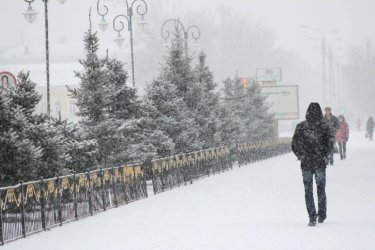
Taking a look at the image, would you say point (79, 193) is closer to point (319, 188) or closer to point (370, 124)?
point (319, 188)

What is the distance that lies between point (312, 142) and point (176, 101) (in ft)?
47.4

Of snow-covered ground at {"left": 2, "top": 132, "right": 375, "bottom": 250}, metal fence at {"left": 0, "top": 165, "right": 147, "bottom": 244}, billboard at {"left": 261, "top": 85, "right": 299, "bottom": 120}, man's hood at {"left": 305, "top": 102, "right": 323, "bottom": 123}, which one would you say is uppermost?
billboard at {"left": 261, "top": 85, "right": 299, "bottom": 120}

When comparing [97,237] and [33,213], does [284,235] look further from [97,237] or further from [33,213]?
[33,213]

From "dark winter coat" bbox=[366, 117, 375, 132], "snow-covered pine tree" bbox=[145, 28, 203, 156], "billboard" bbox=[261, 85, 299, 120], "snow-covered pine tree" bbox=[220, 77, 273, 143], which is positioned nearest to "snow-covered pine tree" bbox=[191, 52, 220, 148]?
"snow-covered pine tree" bbox=[145, 28, 203, 156]

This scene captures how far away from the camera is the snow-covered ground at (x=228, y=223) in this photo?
12.2 m

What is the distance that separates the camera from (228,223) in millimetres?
14500

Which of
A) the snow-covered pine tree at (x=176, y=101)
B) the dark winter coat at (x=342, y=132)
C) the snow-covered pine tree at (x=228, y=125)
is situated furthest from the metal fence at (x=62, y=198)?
the snow-covered pine tree at (x=228, y=125)

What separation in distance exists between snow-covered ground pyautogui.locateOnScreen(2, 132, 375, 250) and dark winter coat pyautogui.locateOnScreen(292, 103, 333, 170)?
0.94m

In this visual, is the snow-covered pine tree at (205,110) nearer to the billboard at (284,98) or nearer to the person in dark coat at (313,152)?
the person in dark coat at (313,152)

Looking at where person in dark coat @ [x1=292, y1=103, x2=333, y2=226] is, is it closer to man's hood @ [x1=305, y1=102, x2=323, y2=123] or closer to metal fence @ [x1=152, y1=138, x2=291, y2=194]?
man's hood @ [x1=305, y1=102, x2=323, y2=123]

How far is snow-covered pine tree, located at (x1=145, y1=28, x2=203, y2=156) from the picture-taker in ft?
92.6

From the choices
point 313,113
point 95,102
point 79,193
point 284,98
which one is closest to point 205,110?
point 95,102

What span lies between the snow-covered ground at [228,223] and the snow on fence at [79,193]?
0.91 ft

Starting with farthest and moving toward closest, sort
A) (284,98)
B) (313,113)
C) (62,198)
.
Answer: (284,98) < (62,198) < (313,113)
